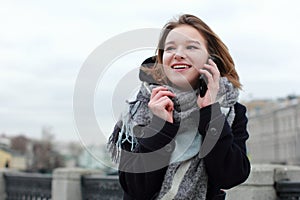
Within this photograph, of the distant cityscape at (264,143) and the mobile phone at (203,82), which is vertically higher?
the mobile phone at (203,82)

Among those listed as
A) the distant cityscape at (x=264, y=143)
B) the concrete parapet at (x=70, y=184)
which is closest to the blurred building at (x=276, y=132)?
the distant cityscape at (x=264, y=143)

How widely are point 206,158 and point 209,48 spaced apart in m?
0.52

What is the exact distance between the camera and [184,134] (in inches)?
80.4

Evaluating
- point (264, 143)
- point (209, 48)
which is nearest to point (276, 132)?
point (264, 143)

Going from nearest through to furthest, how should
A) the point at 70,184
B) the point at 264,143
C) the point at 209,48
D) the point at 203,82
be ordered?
the point at 203,82
the point at 209,48
the point at 70,184
the point at 264,143

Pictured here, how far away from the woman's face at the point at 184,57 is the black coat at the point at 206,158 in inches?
7.0

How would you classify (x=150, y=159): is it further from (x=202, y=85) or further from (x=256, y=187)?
(x=256, y=187)

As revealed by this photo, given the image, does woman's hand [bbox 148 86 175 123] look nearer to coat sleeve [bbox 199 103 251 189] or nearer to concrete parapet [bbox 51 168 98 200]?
coat sleeve [bbox 199 103 251 189]

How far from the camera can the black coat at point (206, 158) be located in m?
1.99

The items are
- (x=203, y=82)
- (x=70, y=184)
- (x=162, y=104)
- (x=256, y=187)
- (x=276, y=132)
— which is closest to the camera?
(x=162, y=104)

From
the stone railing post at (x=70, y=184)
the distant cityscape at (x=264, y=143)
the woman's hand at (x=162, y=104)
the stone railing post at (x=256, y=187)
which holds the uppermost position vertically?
the woman's hand at (x=162, y=104)

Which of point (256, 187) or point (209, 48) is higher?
point (209, 48)

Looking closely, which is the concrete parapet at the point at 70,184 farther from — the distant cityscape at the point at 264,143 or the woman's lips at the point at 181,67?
Answer: the distant cityscape at the point at 264,143

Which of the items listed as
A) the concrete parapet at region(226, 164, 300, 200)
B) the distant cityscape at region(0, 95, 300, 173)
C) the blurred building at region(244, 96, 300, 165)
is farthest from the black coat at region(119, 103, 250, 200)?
the blurred building at region(244, 96, 300, 165)
